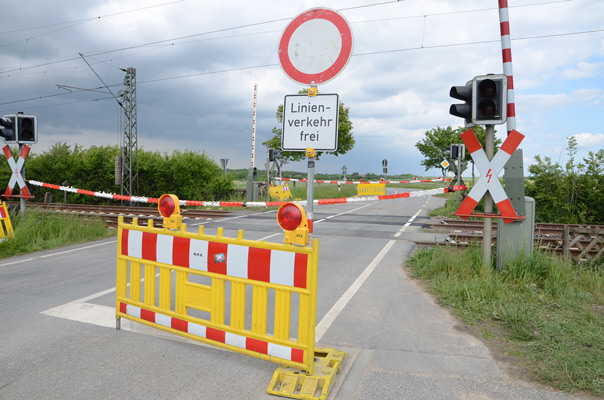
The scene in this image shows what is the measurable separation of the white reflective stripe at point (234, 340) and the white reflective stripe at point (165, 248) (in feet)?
3.02

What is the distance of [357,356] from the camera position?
3.77m

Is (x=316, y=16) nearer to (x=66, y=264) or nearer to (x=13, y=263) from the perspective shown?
(x=66, y=264)

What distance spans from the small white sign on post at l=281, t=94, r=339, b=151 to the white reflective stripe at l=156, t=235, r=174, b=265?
1.41 meters

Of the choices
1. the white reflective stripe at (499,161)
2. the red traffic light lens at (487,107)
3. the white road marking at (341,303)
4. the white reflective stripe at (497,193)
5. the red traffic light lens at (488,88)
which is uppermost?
the red traffic light lens at (488,88)

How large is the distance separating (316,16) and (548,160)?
13029mm

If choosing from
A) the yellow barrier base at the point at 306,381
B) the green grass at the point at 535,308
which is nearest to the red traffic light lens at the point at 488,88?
the green grass at the point at 535,308

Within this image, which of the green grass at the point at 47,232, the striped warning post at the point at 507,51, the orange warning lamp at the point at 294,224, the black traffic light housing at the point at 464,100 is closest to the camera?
the orange warning lamp at the point at 294,224

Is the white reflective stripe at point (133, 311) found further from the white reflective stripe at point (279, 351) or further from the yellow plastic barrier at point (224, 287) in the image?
the white reflective stripe at point (279, 351)

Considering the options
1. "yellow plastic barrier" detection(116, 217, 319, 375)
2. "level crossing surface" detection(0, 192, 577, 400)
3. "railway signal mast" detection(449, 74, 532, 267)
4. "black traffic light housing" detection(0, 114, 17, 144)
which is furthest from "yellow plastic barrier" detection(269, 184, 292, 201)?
"yellow plastic barrier" detection(116, 217, 319, 375)

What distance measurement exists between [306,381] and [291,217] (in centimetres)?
122

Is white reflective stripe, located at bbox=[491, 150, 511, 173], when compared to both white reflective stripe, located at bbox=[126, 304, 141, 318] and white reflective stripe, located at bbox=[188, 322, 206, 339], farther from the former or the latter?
white reflective stripe, located at bbox=[126, 304, 141, 318]

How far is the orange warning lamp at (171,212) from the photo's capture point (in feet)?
13.3

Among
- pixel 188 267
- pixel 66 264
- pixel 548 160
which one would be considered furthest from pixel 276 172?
pixel 188 267

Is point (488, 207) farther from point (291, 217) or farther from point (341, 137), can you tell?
point (341, 137)
